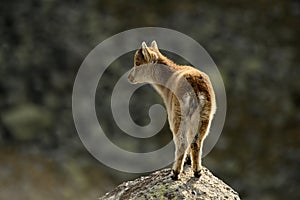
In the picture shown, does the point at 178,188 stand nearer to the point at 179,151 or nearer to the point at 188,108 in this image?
the point at 179,151

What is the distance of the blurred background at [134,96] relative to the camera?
23.6 meters

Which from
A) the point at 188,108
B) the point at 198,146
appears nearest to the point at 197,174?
the point at 198,146

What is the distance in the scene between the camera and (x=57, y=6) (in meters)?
27.7

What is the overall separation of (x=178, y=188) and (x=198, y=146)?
645 millimetres

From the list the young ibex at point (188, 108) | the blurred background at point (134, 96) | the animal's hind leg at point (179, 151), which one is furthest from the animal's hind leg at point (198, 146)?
the blurred background at point (134, 96)

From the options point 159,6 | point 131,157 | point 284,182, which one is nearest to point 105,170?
point 131,157

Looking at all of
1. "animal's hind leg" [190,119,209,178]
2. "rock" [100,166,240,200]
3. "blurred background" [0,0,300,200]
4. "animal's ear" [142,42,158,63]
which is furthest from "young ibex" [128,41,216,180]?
"blurred background" [0,0,300,200]

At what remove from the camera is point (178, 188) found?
8.65 metres

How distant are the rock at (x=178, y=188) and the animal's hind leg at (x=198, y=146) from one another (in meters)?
0.18

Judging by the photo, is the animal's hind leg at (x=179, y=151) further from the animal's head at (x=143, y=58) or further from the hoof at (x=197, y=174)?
the animal's head at (x=143, y=58)

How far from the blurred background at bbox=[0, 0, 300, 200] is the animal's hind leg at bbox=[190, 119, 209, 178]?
549 inches

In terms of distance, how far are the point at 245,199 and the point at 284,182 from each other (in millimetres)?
1766

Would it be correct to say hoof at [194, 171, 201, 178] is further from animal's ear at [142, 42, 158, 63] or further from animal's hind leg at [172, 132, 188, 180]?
animal's ear at [142, 42, 158, 63]

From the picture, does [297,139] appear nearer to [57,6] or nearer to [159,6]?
[159,6]
